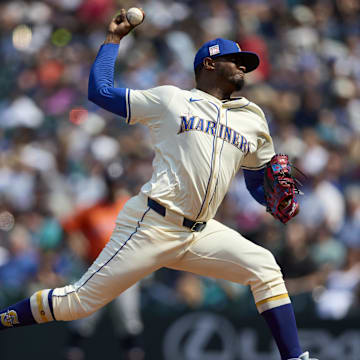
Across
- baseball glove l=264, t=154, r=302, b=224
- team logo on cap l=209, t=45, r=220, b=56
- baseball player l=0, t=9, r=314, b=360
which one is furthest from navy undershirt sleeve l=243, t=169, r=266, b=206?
team logo on cap l=209, t=45, r=220, b=56

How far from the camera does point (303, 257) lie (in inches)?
331

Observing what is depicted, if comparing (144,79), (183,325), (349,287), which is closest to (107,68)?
(183,325)

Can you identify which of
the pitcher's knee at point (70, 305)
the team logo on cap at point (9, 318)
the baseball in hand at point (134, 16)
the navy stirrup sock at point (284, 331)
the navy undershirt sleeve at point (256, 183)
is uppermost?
the baseball in hand at point (134, 16)

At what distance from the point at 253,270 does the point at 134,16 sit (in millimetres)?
1723

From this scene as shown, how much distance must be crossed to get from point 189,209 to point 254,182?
73cm

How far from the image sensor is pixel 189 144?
483 centimetres

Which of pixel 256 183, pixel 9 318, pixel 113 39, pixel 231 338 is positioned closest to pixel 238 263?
pixel 256 183

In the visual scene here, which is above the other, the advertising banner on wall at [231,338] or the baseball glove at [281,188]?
the baseball glove at [281,188]

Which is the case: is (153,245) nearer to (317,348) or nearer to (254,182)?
(254,182)

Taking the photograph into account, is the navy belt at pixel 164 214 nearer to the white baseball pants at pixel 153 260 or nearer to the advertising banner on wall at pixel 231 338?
the white baseball pants at pixel 153 260

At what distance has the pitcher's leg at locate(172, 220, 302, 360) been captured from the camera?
4.83 meters

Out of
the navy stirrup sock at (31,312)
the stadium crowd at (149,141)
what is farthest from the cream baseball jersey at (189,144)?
the stadium crowd at (149,141)

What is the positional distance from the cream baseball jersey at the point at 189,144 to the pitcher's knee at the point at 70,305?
29.9 inches

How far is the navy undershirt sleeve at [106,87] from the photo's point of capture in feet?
15.9
